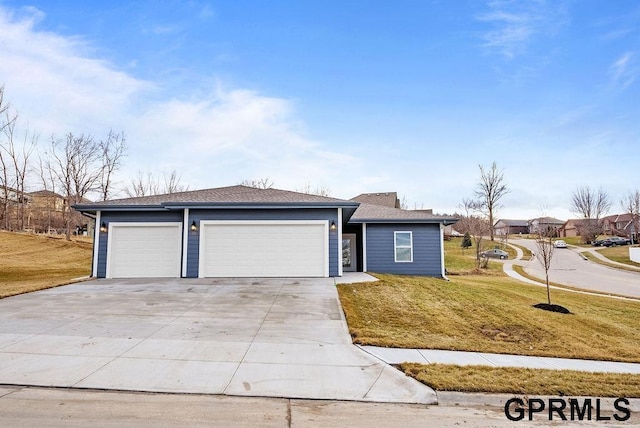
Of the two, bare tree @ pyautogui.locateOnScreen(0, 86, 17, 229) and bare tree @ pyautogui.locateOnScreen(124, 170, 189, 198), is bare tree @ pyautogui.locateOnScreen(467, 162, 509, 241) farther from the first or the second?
bare tree @ pyautogui.locateOnScreen(0, 86, 17, 229)

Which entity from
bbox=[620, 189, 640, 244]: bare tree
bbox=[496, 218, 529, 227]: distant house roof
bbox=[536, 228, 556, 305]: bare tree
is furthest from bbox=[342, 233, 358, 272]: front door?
bbox=[496, 218, 529, 227]: distant house roof

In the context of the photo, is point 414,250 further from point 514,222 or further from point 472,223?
point 514,222

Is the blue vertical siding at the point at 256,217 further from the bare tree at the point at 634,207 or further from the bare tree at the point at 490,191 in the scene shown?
the bare tree at the point at 634,207

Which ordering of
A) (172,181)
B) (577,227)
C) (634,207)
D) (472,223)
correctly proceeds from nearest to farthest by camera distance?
(172,181), (472,223), (634,207), (577,227)

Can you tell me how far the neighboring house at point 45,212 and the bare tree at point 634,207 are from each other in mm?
71101

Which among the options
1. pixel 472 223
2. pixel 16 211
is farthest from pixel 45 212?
pixel 472 223

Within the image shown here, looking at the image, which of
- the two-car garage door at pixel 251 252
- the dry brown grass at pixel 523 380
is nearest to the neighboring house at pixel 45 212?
the two-car garage door at pixel 251 252

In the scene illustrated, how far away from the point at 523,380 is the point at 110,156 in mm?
39238

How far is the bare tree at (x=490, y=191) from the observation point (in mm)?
46000

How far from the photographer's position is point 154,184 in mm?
37594

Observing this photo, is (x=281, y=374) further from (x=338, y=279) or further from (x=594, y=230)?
(x=594, y=230)

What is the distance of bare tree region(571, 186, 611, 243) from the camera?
2291 inches

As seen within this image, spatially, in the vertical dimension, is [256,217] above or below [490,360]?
above

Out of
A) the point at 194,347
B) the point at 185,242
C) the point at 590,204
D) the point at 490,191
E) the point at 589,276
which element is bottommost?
the point at 589,276
